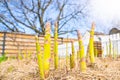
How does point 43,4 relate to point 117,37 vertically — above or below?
above

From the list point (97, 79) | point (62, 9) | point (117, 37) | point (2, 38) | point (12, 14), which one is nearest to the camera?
point (97, 79)

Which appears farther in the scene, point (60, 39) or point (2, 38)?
point (60, 39)

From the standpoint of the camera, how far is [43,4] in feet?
77.6

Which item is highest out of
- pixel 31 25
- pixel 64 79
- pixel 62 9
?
pixel 62 9

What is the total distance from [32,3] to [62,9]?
2856 millimetres

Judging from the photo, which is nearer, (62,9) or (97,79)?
(97,79)

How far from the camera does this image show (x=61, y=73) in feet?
5.30

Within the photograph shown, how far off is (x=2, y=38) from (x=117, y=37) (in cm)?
713

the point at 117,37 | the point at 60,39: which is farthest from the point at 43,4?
the point at 117,37

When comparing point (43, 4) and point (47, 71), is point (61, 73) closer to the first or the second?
point (47, 71)

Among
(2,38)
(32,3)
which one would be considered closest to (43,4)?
(32,3)

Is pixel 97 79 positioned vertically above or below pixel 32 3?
below

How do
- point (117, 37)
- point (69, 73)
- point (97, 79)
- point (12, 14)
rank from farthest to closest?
point (12, 14) → point (117, 37) → point (69, 73) → point (97, 79)

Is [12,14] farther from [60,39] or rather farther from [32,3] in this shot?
[60,39]
